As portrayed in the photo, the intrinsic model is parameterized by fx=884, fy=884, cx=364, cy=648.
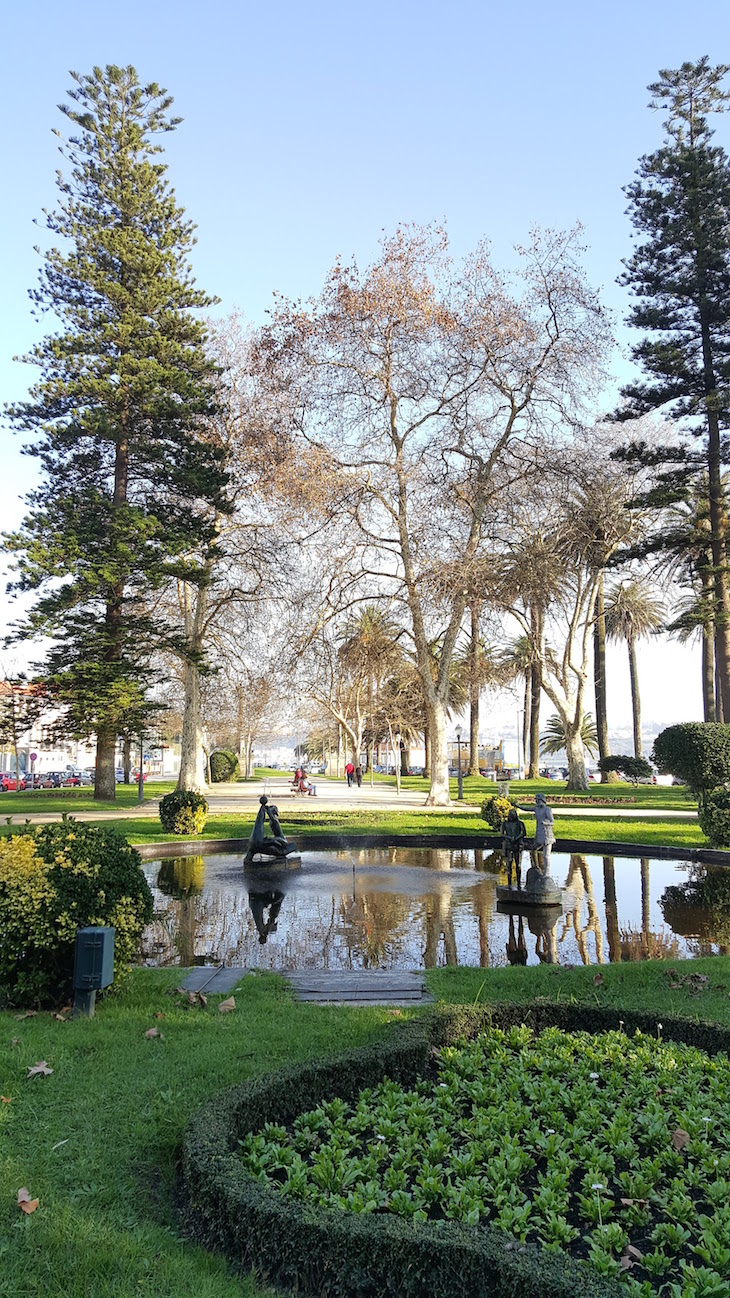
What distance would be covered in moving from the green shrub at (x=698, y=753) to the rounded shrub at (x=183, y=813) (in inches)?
460

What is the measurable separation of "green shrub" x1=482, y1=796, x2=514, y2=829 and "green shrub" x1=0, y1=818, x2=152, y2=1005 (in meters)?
12.8

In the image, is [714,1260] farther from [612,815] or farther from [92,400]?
[92,400]

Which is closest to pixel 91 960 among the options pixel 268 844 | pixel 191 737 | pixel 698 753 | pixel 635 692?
pixel 268 844

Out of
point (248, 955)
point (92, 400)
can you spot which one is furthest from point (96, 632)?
point (248, 955)

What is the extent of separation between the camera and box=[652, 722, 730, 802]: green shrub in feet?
70.4

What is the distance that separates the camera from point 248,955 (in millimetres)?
9273

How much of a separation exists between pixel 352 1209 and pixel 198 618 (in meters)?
29.8

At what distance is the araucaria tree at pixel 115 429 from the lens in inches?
1148

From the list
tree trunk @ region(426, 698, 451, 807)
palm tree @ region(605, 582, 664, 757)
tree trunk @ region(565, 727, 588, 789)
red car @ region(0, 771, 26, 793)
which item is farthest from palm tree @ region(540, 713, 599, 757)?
tree trunk @ region(426, 698, 451, 807)

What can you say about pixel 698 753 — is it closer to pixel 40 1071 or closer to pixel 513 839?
pixel 513 839

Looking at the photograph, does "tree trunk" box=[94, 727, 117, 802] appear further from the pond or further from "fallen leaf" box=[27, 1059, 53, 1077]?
"fallen leaf" box=[27, 1059, 53, 1077]

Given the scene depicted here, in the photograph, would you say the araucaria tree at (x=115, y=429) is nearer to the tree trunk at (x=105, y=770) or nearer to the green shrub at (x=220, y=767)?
the tree trunk at (x=105, y=770)

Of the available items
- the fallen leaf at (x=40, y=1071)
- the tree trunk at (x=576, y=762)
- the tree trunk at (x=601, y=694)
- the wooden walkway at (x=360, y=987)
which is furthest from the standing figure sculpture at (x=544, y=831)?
the tree trunk at (x=601, y=694)

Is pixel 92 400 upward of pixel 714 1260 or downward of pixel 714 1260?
upward
